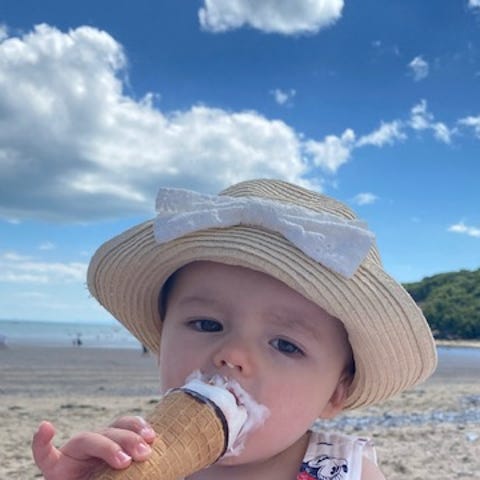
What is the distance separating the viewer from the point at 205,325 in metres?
2.24

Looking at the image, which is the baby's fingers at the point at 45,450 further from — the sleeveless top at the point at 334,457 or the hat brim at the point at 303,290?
the sleeveless top at the point at 334,457

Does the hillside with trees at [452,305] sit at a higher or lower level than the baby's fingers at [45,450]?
higher

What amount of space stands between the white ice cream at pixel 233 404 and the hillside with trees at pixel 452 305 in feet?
197

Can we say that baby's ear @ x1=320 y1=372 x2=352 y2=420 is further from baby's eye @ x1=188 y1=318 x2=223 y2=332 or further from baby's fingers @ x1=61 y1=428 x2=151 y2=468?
baby's fingers @ x1=61 y1=428 x2=151 y2=468

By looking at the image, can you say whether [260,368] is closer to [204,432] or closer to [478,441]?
[204,432]

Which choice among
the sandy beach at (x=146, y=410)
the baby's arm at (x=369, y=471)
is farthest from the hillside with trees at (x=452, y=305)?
the baby's arm at (x=369, y=471)

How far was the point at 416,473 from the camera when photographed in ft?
19.0

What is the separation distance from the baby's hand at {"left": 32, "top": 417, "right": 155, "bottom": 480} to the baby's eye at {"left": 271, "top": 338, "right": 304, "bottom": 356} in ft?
1.86

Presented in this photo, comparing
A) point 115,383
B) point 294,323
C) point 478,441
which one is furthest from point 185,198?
point 115,383

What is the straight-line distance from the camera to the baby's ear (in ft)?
8.29

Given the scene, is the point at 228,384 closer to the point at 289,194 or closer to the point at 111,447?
the point at 111,447

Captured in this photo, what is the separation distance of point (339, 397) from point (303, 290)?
569 millimetres

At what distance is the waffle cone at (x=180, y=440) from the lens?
1633 mm

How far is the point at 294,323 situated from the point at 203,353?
295mm
